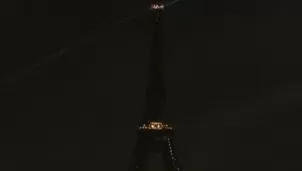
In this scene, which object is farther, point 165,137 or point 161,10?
point 165,137

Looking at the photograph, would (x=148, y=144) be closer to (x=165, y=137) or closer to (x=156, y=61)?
(x=165, y=137)

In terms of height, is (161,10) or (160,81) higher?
(161,10)

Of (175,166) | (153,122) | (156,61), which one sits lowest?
(175,166)

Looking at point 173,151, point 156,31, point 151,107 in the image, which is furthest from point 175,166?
point 156,31

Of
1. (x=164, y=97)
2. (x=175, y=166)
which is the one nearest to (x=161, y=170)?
(x=175, y=166)

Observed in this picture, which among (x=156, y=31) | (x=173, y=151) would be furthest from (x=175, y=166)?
(x=156, y=31)

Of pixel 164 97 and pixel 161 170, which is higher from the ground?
pixel 164 97

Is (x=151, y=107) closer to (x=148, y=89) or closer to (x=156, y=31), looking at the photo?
(x=148, y=89)

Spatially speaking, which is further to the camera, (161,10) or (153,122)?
(153,122)
